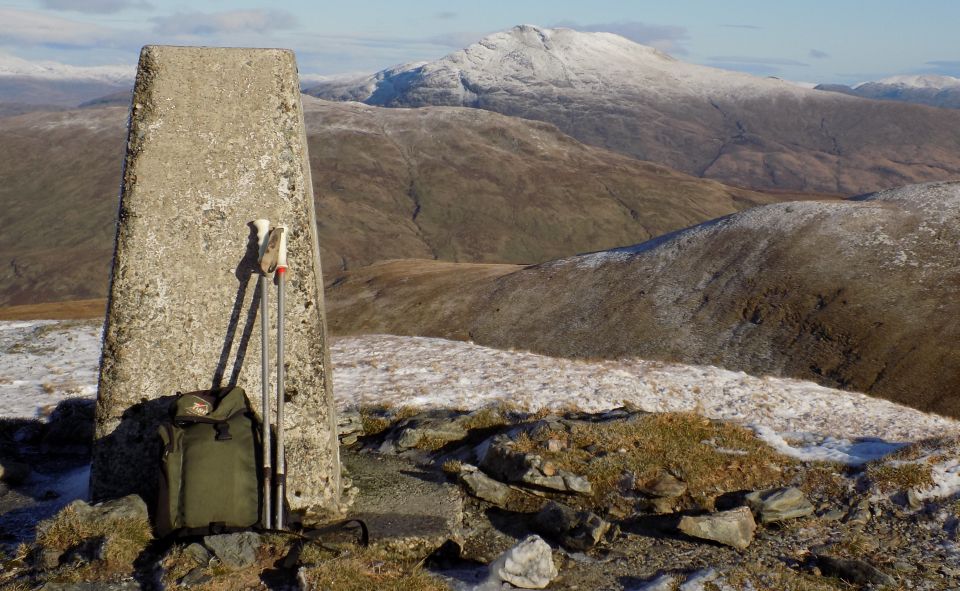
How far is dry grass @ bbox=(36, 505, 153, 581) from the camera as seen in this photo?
740cm

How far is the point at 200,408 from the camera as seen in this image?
8.27 m

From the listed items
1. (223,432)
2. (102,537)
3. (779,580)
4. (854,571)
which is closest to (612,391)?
(854,571)

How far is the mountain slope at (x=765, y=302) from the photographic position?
43.6m

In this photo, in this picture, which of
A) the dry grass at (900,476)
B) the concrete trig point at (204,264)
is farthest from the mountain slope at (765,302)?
the concrete trig point at (204,264)

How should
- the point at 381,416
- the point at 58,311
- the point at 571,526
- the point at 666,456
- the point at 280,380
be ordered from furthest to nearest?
the point at 58,311, the point at 381,416, the point at 666,456, the point at 571,526, the point at 280,380

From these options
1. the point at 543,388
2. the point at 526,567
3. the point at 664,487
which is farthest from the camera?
the point at 543,388

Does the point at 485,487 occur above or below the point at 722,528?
below

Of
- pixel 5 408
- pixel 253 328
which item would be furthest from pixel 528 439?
pixel 5 408

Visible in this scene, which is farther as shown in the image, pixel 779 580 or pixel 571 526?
pixel 571 526

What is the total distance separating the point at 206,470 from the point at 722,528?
5696 millimetres

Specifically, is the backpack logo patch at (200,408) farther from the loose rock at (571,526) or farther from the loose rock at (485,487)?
the loose rock at (571,526)

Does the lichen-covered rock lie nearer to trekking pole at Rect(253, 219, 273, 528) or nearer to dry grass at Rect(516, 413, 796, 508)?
dry grass at Rect(516, 413, 796, 508)

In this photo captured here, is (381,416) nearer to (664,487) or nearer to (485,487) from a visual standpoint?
(485,487)

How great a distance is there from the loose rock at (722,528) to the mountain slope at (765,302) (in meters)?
32.9
